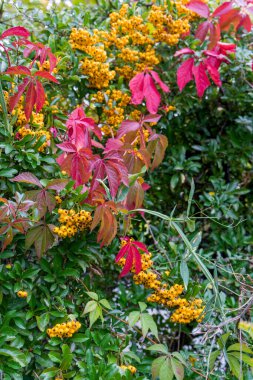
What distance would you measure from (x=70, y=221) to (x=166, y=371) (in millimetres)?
512

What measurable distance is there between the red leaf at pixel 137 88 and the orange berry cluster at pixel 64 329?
0.81 meters

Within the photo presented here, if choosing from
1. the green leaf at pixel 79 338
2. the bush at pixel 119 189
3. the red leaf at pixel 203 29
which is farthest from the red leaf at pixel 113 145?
the red leaf at pixel 203 29

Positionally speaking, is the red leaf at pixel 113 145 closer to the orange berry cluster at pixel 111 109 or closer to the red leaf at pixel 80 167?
the red leaf at pixel 80 167

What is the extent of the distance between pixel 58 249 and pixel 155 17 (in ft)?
3.13

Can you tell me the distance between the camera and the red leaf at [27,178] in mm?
1528

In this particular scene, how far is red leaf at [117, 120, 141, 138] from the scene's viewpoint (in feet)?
5.84

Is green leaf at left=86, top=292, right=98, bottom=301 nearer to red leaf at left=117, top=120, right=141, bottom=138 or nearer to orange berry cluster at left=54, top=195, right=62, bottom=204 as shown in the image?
orange berry cluster at left=54, top=195, right=62, bottom=204

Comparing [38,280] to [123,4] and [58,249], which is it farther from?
[123,4]

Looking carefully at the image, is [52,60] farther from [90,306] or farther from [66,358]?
[66,358]

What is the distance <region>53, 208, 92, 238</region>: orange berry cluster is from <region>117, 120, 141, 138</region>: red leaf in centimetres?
34

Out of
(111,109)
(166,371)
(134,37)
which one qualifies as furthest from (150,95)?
(166,371)

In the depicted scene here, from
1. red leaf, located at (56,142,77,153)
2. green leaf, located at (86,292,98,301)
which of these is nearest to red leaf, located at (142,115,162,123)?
red leaf, located at (56,142,77,153)

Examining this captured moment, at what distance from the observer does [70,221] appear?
5.09ft

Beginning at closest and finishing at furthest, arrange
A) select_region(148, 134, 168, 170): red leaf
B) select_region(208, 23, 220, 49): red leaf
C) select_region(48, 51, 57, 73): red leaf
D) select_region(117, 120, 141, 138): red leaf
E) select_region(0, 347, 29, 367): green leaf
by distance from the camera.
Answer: select_region(0, 347, 29, 367): green leaf, select_region(48, 51, 57, 73): red leaf, select_region(117, 120, 141, 138): red leaf, select_region(148, 134, 168, 170): red leaf, select_region(208, 23, 220, 49): red leaf
